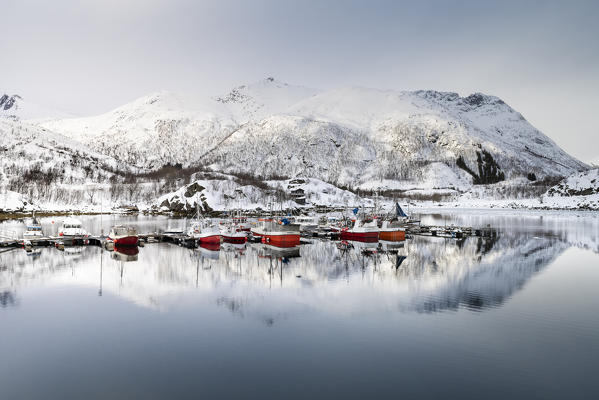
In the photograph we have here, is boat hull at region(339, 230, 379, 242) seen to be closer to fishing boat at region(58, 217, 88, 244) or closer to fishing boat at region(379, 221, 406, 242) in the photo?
fishing boat at region(379, 221, 406, 242)

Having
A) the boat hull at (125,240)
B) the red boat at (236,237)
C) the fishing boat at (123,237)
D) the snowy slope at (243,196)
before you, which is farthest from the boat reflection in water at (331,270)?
the snowy slope at (243,196)

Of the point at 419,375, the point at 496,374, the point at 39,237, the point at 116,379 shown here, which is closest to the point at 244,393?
the point at 116,379

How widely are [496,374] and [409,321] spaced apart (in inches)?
249

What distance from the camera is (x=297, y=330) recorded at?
2000 cm

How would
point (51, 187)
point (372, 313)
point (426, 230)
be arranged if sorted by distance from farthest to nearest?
point (51, 187) < point (426, 230) < point (372, 313)

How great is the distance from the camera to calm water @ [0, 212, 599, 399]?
14352 mm

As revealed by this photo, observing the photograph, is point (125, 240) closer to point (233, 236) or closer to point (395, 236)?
point (233, 236)

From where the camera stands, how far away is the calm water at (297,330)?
14.4 meters

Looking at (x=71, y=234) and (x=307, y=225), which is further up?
(x=307, y=225)

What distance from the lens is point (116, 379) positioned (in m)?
14.6

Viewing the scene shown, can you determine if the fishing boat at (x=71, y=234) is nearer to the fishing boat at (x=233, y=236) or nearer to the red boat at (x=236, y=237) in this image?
the fishing boat at (x=233, y=236)

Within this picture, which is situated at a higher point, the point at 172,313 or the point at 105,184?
the point at 105,184

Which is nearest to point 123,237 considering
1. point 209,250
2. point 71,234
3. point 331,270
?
point 71,234

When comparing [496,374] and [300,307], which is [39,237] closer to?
[300,307]
